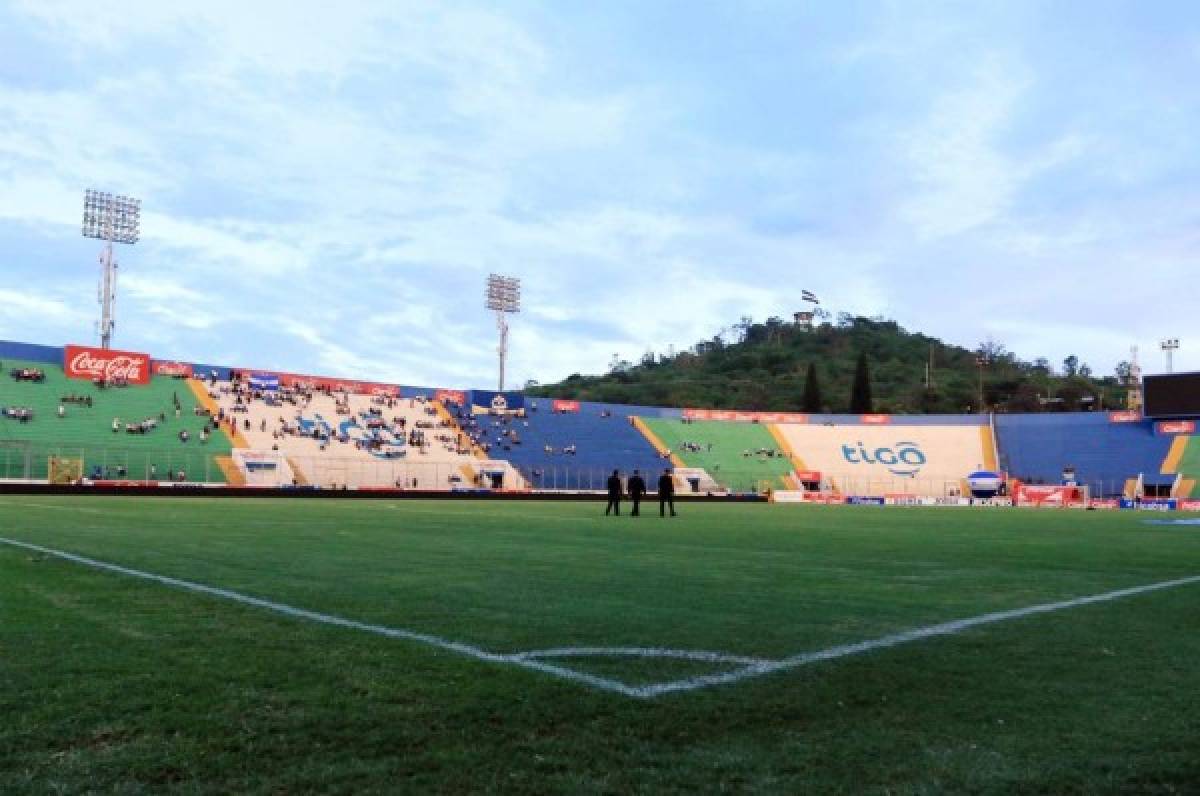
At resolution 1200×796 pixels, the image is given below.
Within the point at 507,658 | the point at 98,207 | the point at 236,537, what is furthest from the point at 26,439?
the point at 507,658

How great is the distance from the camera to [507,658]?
548 centimetres

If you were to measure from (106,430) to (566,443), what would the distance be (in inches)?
1125

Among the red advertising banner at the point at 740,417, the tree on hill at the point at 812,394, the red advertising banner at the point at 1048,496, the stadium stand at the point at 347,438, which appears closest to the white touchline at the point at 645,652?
the stadium stand at the point at 347,438

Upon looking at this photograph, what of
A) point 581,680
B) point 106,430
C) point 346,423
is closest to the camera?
point 581,680

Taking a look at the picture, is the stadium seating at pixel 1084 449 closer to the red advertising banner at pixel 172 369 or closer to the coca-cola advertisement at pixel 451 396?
the coca-cola advertisement at pixel 451 396

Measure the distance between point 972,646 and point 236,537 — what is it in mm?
11930

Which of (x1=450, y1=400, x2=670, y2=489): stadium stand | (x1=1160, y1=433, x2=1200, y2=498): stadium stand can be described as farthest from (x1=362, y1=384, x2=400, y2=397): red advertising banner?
(x1=1160, y1=433, x2=1200, y2=498): stadium stand

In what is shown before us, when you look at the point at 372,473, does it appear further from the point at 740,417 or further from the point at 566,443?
the point at 740,417

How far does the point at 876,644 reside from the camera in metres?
6.23

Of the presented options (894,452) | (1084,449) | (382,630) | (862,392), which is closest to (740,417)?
(894,452)

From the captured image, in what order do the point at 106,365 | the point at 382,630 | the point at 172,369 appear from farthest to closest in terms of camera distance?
the point at 172,369, the point at 106,365, the point at 382,630

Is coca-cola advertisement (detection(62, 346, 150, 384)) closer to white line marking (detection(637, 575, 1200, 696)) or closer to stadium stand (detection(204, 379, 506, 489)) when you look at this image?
stadium stand (detection(204, 379, 506, 489))

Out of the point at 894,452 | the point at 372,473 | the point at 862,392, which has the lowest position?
the point at 372,473

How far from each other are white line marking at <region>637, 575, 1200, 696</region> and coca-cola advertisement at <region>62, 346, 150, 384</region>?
54.4 m
